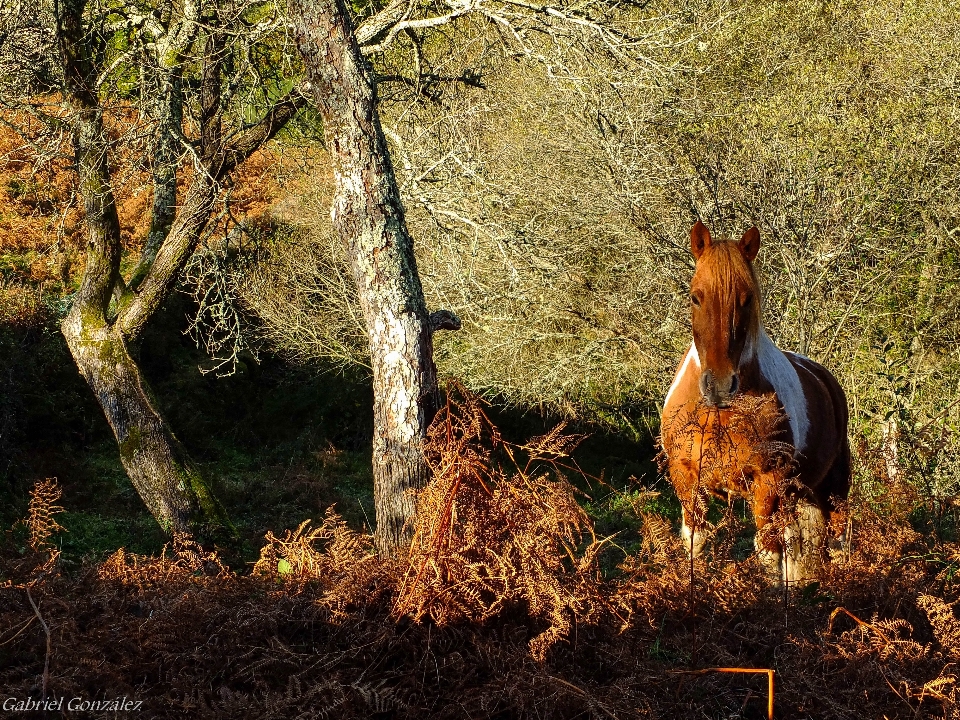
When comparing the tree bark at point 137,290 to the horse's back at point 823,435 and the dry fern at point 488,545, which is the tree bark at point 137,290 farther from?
the horse's back at point 823,435

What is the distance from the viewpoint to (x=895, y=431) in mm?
8172

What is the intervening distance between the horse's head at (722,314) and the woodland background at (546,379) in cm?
69

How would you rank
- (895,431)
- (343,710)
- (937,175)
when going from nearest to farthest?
1. (343,710)
2. (895,431)
3. (937,175)

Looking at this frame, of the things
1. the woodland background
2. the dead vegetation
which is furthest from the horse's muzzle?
the dead vegetation

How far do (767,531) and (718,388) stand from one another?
0.78 metres

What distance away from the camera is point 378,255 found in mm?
4859

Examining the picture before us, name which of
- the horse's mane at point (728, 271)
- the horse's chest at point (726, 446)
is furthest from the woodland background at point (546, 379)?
the horse's mane at point (728, 271)

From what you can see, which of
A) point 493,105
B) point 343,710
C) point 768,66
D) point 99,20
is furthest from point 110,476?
point 768,66

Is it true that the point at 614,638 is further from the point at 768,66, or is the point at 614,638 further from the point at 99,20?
the point at 768,66

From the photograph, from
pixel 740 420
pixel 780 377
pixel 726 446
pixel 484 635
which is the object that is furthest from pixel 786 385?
pixel 484 635

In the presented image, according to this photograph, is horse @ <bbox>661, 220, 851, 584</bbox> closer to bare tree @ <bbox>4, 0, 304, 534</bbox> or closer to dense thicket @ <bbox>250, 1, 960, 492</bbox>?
dense thicket @ <bbox>250, 1, 960, 492</bbox>

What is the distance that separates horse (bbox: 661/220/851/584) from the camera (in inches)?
142

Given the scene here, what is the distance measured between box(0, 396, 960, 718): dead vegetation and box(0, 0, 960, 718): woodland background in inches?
0.6

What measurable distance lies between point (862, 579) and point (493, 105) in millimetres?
8415
